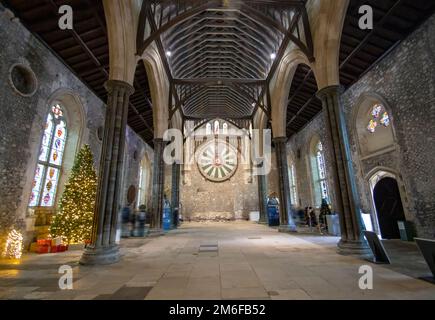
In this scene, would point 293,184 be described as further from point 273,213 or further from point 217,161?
point 217,161

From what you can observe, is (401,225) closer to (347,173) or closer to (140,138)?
(347,173)

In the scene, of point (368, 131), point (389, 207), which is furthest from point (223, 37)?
point (389, 207)

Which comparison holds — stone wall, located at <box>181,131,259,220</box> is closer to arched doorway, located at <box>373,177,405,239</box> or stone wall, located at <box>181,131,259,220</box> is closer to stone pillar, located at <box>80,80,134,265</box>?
arched doorway, located at <box>373,177,405,239</box>

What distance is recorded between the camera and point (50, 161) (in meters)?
7.51

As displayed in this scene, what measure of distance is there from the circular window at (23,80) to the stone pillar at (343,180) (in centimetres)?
860

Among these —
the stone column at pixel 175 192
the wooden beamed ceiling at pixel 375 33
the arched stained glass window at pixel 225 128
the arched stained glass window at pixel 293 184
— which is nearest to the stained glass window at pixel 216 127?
the arched stained glass window at pixel 225 128

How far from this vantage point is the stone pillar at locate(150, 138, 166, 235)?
9500 millimetres

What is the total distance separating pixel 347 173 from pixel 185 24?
29.9ft

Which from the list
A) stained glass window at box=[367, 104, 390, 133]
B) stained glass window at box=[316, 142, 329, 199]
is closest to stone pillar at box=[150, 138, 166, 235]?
stained glass window at box=[316, 142, 329, 199]

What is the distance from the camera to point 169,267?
3.94 metres

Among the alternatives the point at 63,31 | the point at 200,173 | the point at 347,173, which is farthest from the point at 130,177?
the point at 347,173

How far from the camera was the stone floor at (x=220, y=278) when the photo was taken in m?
2.60

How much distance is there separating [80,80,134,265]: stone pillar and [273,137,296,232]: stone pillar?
739cm
